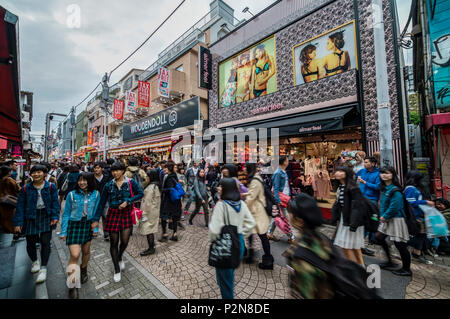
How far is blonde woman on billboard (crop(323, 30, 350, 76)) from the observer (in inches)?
285

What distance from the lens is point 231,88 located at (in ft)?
38.4

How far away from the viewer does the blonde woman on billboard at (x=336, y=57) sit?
23.8ft

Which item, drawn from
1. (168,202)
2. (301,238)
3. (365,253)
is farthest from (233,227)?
(365,253)

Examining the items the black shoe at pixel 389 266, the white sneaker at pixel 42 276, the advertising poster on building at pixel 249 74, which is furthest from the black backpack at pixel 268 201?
the advertising poster on building at pixel 249 74

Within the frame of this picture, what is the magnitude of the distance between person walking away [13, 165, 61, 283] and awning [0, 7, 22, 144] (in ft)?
6.37

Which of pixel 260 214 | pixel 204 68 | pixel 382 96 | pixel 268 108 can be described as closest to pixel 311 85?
pixel 268 108

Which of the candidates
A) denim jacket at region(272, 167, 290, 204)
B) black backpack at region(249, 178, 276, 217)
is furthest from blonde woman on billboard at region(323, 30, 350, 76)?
black backpack at region(249, 178, 276, 217)

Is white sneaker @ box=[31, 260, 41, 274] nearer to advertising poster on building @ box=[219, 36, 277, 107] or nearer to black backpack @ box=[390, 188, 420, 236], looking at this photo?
black backpack @ box=[390, 188, 420, 236]

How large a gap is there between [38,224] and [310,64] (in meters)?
10.0

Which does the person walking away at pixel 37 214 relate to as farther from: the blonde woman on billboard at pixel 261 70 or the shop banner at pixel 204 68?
the shop banner at pixel 204 68

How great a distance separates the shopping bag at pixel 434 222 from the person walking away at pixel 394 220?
453 mm

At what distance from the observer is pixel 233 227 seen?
2102mm

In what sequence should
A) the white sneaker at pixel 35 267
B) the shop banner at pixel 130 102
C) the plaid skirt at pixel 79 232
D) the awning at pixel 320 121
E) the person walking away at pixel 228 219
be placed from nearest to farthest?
1. the person walking away at pixel 228 219
2. the plaid skirt at pixel 79 232
3. the white sneaker at pixel 35 267
4. the awning at pixel 320 121
5. the shop banner at pixel 130 102

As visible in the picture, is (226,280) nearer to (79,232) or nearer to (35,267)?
(79,232)
